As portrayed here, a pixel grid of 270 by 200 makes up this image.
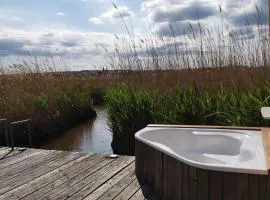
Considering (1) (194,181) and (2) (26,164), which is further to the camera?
(2) (26,164)

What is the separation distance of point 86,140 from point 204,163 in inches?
150

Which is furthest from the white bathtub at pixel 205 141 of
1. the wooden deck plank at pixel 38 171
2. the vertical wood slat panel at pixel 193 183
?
the wooden deck plank at pixel 38 171

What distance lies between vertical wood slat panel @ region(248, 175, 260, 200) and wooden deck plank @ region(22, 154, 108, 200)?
5.28 ft

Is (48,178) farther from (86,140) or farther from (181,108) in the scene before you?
(86,140)

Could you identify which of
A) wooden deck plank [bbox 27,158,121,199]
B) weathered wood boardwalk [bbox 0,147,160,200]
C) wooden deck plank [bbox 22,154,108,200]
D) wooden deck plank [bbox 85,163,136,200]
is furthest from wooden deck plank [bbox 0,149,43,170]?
wooden deck plank [bbox 85,163,136,200]

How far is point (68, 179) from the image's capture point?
135 inches

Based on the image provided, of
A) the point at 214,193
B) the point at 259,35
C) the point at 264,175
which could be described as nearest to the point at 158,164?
the point at 214,193

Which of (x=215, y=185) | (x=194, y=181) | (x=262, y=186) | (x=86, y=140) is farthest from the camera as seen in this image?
(x=86, y=140)

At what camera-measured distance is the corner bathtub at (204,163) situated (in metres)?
2.24

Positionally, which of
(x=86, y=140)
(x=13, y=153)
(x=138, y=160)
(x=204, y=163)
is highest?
(x=204, y=163)

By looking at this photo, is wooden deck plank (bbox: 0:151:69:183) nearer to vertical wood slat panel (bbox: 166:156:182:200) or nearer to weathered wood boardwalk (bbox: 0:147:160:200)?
weathered wood boardwalk (bbox: 0:147:160:200)

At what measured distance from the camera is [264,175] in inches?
85.7

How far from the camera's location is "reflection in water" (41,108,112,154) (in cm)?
542

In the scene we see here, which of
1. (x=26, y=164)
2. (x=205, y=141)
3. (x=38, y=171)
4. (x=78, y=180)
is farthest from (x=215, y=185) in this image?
(x=26, y=164)
